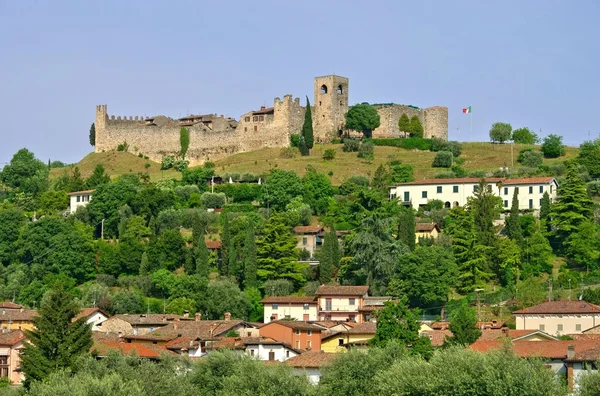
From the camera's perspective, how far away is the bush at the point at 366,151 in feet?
379

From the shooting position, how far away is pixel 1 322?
78562 millimetres

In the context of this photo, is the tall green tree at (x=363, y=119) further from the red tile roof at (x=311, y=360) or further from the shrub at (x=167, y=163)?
the red tile roof at (x=311, y=360)

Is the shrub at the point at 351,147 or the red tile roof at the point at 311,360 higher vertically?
the shrub at the point at 351,147

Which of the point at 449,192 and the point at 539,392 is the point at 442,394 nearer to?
the point at 539,392

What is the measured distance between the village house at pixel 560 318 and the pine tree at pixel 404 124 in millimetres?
53981

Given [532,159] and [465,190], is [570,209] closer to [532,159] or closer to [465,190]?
[465,190]

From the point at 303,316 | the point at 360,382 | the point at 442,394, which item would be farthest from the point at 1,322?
the point at 442,394

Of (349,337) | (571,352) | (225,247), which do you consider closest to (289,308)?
(349,337)

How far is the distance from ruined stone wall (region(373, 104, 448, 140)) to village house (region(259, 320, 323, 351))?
53514mm

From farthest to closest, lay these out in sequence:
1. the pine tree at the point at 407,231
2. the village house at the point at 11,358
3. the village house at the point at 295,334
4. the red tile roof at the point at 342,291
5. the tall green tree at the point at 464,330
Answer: the pine tree at the point at 407,231, the red tile roof at the point at 342,291, the village house at the point at 295,334, the village house at the point at 11,358, the tall green tree at the point at 464,330

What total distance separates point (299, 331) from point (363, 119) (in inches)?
2071

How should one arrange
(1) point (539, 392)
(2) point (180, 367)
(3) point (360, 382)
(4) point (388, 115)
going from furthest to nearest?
(4) point (388, 115) → (2) point (180, 367) → (3) point (360, 382) → (1) point (539, 392)

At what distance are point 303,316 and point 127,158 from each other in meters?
49.7

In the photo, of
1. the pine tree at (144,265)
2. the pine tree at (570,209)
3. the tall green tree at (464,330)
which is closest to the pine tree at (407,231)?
the pine tree at (570,209)
